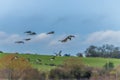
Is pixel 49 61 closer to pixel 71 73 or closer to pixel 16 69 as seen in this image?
pixel 16 69

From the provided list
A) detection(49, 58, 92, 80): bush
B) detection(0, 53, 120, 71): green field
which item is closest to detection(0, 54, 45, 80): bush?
detection(0, 53, 120, 71): green field

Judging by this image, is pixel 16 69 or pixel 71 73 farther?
pixel 16 69

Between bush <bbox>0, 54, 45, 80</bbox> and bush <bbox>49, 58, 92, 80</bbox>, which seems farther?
bush <bbox>49, 58, 92, 80</bbox>

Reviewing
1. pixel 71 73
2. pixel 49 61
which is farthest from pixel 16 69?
pixel 49 61

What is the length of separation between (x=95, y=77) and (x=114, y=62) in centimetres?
1082

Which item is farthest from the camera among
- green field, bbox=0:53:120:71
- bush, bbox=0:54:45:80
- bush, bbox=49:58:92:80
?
green field, bbox=0:53:120:71

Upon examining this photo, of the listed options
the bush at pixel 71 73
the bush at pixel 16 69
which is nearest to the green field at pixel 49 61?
the bush at pixel 16 69

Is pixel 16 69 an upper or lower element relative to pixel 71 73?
upper

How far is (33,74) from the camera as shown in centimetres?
3253

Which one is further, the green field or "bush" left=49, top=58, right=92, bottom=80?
the green field

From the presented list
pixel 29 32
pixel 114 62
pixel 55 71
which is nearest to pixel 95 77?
pixel 55 71

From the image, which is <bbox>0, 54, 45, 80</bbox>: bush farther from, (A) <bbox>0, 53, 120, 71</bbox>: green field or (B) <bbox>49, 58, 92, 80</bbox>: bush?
(B) <bbox>49, 58, 92, 80</bbox>: bush

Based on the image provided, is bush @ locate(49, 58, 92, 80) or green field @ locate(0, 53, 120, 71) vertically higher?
green field @ locate(0, 53, 120, 71)

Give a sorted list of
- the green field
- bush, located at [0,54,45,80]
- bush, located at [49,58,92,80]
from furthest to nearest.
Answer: the green field < bush, located at [49,58,92,80] < bush, located at [0,54,45,80]
